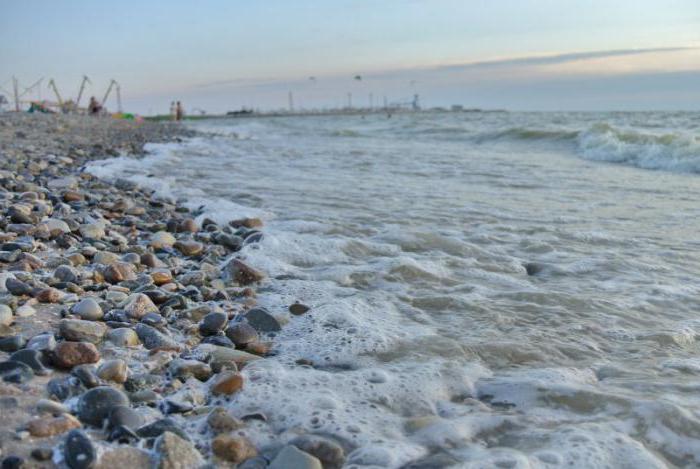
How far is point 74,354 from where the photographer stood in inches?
86.0

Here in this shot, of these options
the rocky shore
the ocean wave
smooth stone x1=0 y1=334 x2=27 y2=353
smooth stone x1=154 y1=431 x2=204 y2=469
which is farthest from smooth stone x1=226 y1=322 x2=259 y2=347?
the ocean wave

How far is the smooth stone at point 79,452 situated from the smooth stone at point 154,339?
82 cm

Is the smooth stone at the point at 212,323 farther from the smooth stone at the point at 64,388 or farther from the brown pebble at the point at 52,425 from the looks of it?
the brown pebble at the point at 52,425

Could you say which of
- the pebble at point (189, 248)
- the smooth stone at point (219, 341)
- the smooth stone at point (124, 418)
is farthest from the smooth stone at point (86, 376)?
the pebble at point (189, 248)

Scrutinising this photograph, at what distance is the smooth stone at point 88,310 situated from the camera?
264 centimetres

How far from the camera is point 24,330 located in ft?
7.91

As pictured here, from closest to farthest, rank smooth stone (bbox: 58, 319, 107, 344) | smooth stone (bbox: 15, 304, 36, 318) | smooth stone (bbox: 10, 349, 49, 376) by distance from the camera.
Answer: smooth stone (bbox: 10, 349, 49, 376)
smooth stone (bbox: 58, 319, 107, 344)
smooth stone (bbox: 15, 304, 36, 318)

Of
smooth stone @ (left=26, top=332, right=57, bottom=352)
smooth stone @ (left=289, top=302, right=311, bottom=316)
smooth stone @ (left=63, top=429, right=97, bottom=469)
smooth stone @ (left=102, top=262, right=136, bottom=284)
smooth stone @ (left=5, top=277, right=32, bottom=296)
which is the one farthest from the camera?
smooth stone @ (left=102, top=262, right=136, bottom=284)

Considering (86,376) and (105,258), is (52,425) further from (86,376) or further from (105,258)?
(105,258)

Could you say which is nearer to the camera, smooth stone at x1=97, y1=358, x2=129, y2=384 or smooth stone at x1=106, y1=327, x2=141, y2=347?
smooth stone at x1=97, y1=358, x2=129, y2=384

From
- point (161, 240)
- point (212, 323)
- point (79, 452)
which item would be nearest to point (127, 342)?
point (212, 323)

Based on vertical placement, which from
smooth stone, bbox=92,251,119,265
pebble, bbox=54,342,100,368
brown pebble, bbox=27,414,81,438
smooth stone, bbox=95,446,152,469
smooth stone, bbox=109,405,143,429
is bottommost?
smooth stone, bbox=95,446,152,469

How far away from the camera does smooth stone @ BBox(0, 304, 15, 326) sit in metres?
2.40

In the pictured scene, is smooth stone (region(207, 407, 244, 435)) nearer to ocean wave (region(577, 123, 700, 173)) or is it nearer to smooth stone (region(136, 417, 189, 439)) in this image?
smooth stone (region(136, 417, 189, 439))
